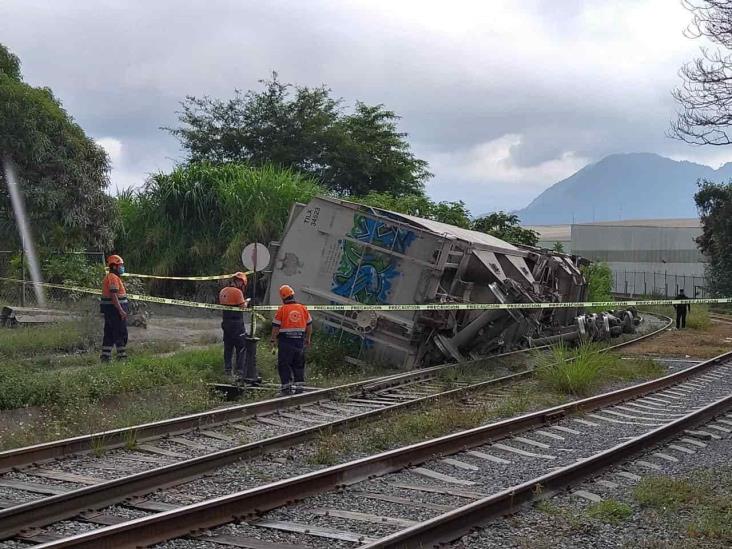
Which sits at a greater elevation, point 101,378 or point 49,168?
point 49,168

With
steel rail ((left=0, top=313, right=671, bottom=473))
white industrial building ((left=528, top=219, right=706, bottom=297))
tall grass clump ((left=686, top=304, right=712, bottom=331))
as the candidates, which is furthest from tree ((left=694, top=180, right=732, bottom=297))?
steel rail ((left=0, top=313, right=671, bottom=473))

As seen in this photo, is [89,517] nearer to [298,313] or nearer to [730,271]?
[298,313]

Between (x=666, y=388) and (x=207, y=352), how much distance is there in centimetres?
737

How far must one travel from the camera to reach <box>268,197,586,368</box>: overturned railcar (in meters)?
14.3

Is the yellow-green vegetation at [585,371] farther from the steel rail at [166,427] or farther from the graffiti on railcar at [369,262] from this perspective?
the graffiti on railcar at [369,262]

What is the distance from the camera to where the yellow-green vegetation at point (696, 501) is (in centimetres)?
582

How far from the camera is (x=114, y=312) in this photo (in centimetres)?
1362

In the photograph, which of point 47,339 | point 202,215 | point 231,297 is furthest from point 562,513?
point 202,215

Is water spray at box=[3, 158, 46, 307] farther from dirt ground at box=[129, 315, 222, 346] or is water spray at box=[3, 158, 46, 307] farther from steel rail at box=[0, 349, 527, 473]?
steel rail at box=[0, 349, 527, 473]

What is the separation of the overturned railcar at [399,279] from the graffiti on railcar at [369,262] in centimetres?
2

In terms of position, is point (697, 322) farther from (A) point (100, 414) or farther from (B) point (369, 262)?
(A) point (100, 414)

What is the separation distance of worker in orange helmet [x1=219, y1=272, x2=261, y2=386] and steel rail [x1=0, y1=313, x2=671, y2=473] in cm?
140

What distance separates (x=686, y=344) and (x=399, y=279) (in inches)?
372

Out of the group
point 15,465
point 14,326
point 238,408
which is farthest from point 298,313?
point 14,326
